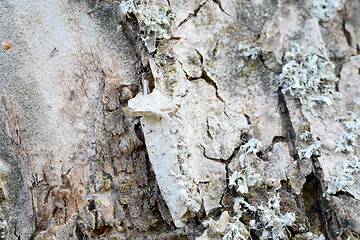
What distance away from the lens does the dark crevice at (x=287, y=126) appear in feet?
5.18

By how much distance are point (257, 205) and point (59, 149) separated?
0.99 meters

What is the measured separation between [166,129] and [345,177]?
3.02ft

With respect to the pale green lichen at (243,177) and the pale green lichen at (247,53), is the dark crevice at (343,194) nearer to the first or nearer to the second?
the pale green lichen at (243,177)

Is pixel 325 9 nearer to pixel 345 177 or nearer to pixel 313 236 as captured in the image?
pixel 345 177

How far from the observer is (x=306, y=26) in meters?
1.80

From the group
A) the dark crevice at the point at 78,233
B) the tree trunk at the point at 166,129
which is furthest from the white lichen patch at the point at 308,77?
the dark crevice at the point at 78,233

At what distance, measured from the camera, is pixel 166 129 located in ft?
4.91

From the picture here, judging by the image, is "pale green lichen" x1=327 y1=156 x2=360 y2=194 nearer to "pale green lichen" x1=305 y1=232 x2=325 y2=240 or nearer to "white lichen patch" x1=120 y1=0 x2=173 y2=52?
"pale green lichen" x1=305 y1=232 x2=325 y2=240

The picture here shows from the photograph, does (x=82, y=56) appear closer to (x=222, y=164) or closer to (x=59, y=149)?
(x=59, y=149)

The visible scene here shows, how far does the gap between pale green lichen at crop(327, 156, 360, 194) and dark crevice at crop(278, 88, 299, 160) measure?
0.21 meters

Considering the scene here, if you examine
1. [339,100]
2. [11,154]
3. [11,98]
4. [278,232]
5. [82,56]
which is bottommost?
[278,232]

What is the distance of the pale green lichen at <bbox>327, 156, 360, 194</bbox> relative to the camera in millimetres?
1513

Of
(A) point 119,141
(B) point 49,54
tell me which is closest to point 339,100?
(A) point 119,141

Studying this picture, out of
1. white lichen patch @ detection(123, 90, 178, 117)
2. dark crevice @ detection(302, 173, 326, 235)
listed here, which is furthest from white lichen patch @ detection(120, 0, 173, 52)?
dark crevice @ detection(302, 173, 326, 235)
